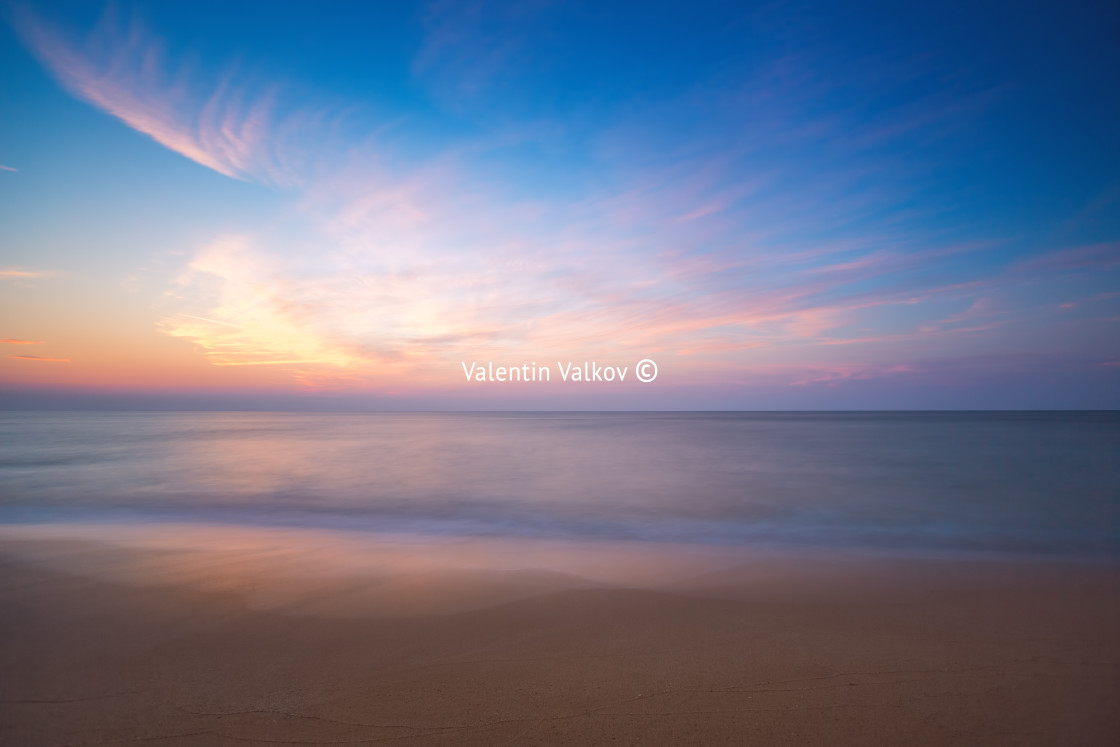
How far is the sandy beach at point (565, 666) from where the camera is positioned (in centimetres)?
347

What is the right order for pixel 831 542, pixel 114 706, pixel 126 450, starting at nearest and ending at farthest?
1. pixel 114 706
2. pixel 831 542
3. pixel 126 450

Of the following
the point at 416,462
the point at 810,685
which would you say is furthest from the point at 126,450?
the point at 810,685

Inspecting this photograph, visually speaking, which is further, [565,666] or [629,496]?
[629,496]

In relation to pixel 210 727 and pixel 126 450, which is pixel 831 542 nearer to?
pixel 210 727

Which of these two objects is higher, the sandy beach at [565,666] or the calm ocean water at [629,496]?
the sandy beach at [565,666]

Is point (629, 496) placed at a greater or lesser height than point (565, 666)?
lesser

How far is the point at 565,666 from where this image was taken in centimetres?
425

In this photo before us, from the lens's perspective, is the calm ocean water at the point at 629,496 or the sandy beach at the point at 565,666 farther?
the calm ocean water at the point at 629,496

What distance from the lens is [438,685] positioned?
398 cm

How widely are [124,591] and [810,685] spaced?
23.5 feet

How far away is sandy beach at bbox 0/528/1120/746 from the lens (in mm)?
3473

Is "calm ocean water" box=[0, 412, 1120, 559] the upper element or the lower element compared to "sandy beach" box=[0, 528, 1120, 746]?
lower

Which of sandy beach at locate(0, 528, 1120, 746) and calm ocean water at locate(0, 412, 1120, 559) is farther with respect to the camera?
calm ocean water at locate(0, 412, 1120, 559)

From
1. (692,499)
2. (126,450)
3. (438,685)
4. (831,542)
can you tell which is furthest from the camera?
(126,450)
